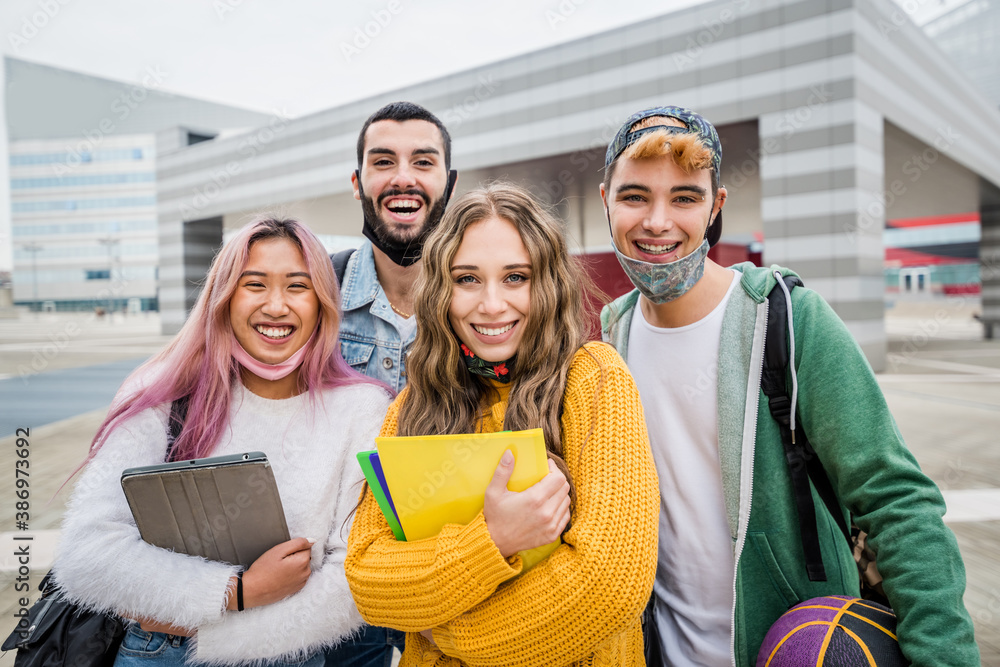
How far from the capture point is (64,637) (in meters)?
1.69

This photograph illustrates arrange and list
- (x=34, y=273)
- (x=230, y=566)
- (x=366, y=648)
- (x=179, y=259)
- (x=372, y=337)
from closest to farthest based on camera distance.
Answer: (x=230, y=566)
(x=366, y=648)
(x=372, y=337)
(x=179, y=259)
(x=34, y=273)

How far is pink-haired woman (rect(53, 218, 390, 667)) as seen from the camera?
1.66m

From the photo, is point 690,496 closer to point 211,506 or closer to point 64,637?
point 211,506

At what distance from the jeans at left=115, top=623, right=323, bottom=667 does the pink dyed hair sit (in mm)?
541

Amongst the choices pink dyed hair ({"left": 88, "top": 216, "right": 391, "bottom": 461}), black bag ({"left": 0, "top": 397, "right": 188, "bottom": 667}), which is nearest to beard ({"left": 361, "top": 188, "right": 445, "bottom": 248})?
pink dyed hair ({"left": 88, "top": 216, "right": 391, "bottom": 461})

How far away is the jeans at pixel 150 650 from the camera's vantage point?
175cm

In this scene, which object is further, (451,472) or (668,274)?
(668,274)

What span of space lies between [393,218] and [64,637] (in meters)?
1.89

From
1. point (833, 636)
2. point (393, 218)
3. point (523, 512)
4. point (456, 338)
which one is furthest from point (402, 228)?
point (833, 636)

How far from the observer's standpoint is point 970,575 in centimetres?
384

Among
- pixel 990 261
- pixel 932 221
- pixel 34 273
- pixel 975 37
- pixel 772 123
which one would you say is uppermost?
pixel 975 37

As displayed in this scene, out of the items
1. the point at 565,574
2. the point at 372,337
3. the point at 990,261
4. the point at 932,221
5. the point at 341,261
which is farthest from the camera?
the point at 932,221

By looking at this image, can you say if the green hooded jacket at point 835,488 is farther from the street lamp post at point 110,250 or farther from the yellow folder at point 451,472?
the street lamp post at point 110,250

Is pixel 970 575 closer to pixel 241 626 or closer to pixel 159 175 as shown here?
pixel 241 626
